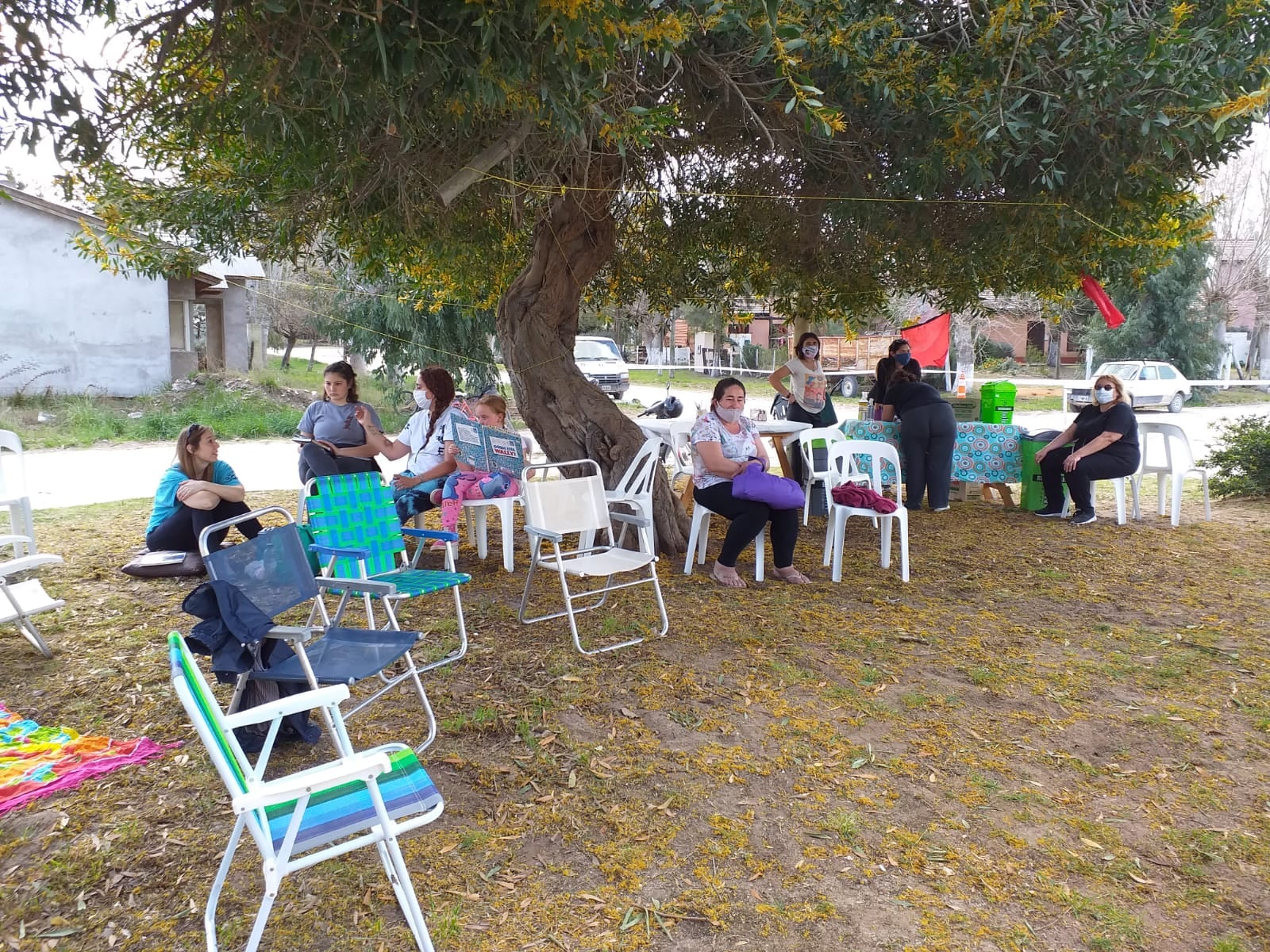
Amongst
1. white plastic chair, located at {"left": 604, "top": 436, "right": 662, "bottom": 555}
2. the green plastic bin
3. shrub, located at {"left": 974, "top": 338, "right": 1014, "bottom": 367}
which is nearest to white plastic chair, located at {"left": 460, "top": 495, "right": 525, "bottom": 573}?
white plastic chair, located at {"left": 604, "top": 436, "right": 662, "bottom": 555}

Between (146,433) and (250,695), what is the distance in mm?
13463

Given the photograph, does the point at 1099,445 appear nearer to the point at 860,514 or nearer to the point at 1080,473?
the point at 1080,473

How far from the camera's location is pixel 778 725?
369cm

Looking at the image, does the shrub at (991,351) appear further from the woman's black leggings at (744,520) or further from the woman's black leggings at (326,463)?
the woman's black leggings at (326,463)

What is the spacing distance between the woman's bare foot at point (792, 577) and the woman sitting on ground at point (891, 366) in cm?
291

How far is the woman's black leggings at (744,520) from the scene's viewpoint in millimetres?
5535

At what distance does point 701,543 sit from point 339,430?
255 cm

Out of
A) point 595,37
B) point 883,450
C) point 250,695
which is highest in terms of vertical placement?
point 595,37

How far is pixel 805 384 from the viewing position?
8.41 m

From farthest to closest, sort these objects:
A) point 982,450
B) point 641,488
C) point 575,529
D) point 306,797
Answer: point 982,450 → point 641,488 → point 575,529 → point 306,797

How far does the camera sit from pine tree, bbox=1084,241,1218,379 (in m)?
25.4

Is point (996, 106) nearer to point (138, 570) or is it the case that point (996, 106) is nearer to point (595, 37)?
point (595, 37)

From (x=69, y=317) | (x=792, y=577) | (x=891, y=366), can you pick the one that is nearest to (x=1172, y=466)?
(x=891, y=366)

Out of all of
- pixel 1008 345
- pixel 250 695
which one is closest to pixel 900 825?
pixel 250 695
